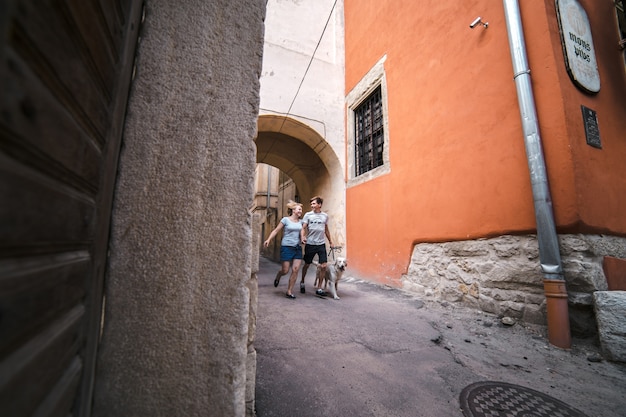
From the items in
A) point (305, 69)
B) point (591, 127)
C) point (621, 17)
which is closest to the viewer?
point (591, 127)

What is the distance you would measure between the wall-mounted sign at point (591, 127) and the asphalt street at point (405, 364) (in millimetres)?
2239

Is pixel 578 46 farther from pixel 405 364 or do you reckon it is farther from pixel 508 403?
pixel 405 364

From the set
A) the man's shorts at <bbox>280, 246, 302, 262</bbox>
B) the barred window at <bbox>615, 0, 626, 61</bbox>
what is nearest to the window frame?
the man's shorts at <bbox>280, 246, 302, 262</bbox>

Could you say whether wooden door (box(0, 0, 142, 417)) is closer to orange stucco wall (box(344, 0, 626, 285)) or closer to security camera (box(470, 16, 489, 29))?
orange stucco wall (box(344, 0, 626, 285))

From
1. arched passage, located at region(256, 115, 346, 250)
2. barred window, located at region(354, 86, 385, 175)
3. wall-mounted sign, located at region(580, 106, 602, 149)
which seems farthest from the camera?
arched passage, located at region(256, 115, 346, 250)

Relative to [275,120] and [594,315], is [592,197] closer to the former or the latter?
[594,315]

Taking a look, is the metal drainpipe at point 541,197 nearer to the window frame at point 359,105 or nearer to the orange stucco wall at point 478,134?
the orange stucco wall at point 478,134

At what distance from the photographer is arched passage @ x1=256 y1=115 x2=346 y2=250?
712 cm

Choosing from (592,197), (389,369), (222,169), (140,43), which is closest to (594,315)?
(592,197)

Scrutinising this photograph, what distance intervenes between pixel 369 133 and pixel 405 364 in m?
5.77

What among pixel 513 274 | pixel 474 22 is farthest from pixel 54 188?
pixel 474 22

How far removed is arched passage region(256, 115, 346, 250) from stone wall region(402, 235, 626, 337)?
318cm

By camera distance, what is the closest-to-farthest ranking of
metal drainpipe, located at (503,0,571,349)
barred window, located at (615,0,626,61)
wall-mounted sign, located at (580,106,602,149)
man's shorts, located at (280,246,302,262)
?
metal drainpipe, located at (503,0,571,349) < wall-mounted sign, located at (580,106,602,149) < barred window, located at (615,0,626,61) < man's shorts, located at (280,246,302,262)

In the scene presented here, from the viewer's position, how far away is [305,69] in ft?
23.3
